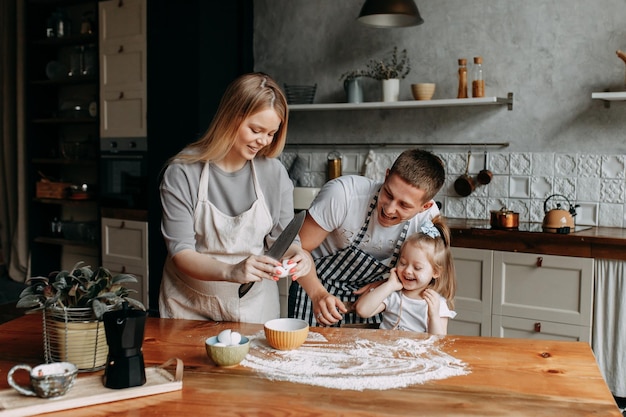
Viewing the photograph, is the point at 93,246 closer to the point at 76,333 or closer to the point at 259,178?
the point at 259,178

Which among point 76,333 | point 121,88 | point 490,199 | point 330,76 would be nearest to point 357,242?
point 76,333

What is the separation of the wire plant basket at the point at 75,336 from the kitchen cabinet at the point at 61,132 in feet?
13.7

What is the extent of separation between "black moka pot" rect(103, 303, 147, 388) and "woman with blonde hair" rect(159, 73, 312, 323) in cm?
57

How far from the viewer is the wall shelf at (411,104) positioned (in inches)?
168

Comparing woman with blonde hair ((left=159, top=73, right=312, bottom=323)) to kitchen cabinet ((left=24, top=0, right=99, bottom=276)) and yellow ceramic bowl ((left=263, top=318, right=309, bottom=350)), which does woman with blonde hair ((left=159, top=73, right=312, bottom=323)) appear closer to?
yellow ceramic bowl ((left=263, top=318, right=309, bottom=350))

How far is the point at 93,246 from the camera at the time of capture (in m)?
5.74

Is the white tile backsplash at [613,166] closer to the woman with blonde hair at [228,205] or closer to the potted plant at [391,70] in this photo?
the potted plant at [391,70]

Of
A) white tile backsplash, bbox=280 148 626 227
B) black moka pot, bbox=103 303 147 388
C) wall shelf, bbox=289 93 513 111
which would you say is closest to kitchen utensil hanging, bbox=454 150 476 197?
white tile backsplash, bbox=280 148 626 227

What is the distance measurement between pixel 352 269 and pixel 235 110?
28.2 inches

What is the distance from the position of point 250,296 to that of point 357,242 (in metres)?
0.44

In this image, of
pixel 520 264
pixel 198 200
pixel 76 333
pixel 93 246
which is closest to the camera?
pixel 76 333

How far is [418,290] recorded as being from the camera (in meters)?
2.40

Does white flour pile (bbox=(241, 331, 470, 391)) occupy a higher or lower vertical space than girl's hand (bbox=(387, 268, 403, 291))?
lower

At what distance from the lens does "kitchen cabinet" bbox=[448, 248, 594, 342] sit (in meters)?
3.55
